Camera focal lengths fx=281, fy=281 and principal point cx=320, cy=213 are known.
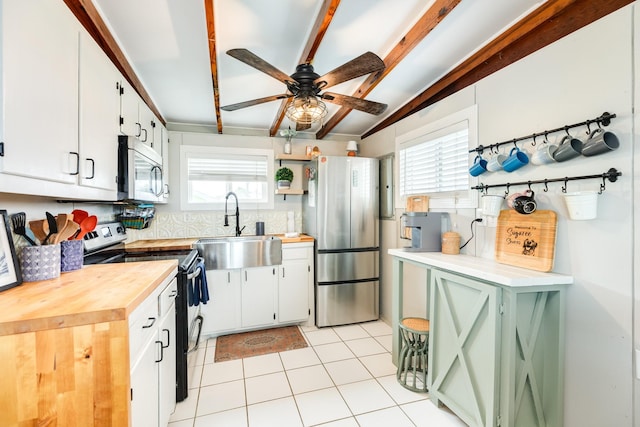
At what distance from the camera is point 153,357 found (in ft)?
4.30

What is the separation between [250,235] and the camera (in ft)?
11.7

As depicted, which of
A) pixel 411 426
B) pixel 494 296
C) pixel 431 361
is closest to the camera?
pixel 494 296

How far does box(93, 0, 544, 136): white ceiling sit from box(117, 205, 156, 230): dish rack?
3.65 feet

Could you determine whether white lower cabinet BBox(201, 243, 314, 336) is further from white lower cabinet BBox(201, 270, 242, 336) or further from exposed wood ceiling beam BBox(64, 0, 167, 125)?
exposed wood ceiling beam BBox(64, 0, 167, 125)

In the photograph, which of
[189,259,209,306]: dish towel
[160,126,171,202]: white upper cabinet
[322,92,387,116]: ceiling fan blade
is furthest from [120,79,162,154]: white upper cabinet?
[322,92,387,116]: ceiling fan blade

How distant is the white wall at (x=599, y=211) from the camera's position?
1252mm

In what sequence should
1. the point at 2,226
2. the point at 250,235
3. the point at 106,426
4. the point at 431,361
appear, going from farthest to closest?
the point at 250,235 → the point at 431,361 → the point at 2,226 → the point at 106,426

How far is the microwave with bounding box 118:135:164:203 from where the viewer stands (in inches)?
72.2

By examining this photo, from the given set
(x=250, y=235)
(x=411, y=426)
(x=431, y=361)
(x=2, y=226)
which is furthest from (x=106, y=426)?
(x=250, y=235)

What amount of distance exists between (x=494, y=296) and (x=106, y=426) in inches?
67.1

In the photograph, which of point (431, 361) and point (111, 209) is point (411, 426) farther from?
point (111, 209)

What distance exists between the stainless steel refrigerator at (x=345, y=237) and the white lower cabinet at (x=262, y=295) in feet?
0.58

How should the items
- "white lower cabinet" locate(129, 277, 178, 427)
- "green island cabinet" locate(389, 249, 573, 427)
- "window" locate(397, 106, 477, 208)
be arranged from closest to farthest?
"white lower cabinet" locate(129, 277, 178, 427) → "green island cabinet" locate(389, 249, 573, 427) → "window" locate(397, 106, 477, 208)

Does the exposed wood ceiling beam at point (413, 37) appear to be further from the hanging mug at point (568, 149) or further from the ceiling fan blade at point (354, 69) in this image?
the hanging mug at point (568, 149)
